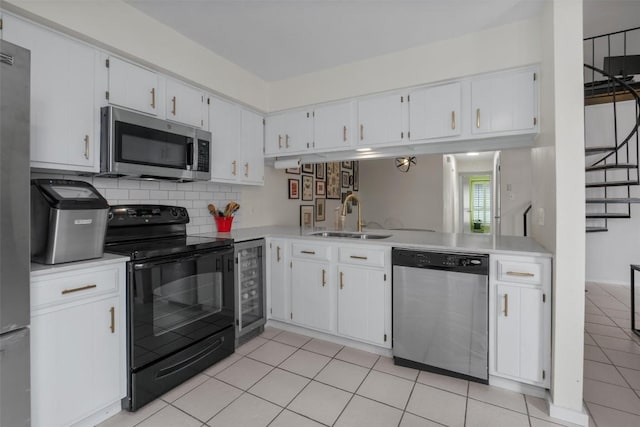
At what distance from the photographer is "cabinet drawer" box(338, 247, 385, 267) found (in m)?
2.40

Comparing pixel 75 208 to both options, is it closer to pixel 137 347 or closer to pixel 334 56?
pixel 137 347

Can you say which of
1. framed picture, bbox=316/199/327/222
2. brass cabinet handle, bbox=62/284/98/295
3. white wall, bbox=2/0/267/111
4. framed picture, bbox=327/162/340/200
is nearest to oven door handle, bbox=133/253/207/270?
brass cabinet handle, bbox=62/284/98/295

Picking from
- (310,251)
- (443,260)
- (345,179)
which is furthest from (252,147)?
(443,260)

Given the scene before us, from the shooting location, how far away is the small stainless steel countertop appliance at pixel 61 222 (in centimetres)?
152

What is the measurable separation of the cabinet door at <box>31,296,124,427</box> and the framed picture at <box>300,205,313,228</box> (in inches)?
108

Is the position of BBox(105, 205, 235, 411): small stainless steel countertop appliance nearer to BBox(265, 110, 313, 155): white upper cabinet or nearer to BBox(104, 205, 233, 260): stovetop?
BBox(104, 205, 233, 260): stovetop

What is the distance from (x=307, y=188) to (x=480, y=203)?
3.64 meters

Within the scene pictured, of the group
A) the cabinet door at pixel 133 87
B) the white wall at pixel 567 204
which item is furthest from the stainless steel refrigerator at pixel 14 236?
the white wall at pixel 567 204

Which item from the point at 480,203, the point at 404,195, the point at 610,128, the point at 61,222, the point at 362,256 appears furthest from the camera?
the point at 480,203

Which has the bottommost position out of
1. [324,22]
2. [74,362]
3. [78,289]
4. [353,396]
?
[353,396]

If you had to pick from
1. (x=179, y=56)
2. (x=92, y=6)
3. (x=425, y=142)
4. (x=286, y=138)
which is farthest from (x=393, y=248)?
(x=92, y=6)

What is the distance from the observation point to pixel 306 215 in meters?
4.37

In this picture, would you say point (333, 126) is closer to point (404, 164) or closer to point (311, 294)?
point (404, 164)

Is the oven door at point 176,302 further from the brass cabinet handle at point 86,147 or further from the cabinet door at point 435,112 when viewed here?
the cabinet door at point 435,112
